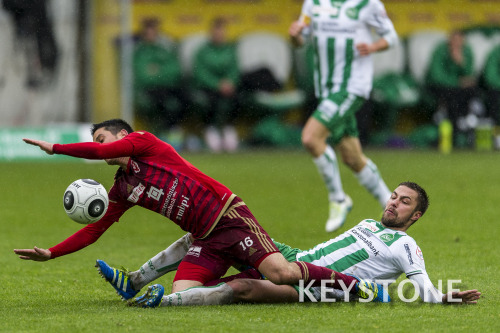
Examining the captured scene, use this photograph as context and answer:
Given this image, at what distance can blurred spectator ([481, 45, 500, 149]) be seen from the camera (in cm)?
1989

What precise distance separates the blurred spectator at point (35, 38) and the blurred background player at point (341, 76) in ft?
33.8

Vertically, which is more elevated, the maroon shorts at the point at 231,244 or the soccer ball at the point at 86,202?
the soccer ball at the point at 86,202

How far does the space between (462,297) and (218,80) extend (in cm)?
1413

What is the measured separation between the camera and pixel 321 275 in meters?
5.78

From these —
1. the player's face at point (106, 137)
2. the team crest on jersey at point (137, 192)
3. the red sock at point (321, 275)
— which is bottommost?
the red sock at point (321, 275)

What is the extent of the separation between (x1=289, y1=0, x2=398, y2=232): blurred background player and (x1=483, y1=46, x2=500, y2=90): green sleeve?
35.0 ft

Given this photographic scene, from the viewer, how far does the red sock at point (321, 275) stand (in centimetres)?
576

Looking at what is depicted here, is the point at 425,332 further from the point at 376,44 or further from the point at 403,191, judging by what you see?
the point at 376,44

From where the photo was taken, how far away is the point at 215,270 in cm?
594

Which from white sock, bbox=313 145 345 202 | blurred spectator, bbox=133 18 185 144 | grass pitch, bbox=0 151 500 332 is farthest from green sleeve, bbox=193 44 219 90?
white sock, bbox=313 145 345 202

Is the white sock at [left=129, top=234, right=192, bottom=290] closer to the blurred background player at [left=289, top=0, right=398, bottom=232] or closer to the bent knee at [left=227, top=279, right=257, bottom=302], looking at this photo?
the bent knee at [left=227, top=279, right=257, bottom=302]

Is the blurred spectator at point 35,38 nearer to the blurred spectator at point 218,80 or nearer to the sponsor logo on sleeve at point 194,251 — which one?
the blurred spectator at point 218,80

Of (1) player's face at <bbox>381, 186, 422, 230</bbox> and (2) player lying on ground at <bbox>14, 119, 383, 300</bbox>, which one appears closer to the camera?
(2) player lying on ground at <bbox>14, 119, 383, 300</bbox>

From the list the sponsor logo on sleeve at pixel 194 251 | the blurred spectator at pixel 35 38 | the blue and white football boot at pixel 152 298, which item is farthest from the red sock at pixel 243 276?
the blurred spectator at pixel 35 38
